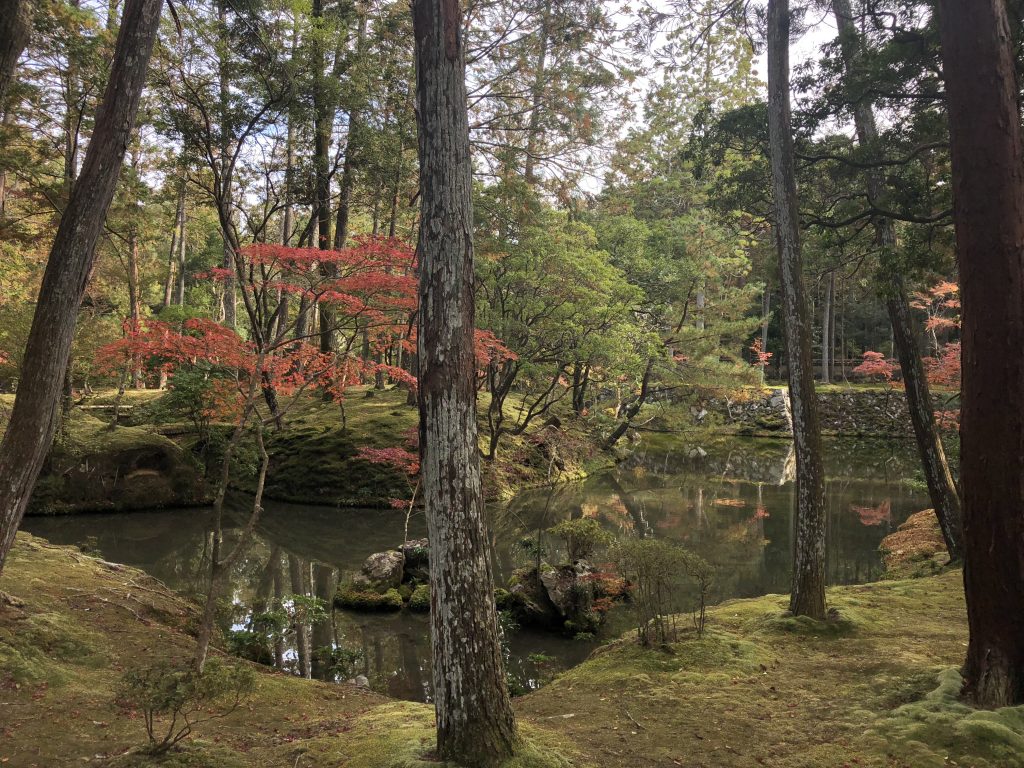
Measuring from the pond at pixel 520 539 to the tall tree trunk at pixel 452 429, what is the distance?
10.5 ft

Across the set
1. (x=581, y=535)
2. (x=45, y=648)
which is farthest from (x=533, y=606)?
(x=45, y=648)

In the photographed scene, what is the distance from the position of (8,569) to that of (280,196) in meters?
9.11

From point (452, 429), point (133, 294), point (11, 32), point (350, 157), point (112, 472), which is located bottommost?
point (112, 472)

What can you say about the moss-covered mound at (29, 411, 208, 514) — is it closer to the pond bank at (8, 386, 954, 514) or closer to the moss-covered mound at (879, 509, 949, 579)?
the pond bank at (8, 386, 954, 514)

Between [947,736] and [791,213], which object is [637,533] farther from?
[947,736]

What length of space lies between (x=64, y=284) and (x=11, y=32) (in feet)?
6.90

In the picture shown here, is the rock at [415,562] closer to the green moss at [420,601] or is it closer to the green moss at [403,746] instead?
the green moss at [420,601]

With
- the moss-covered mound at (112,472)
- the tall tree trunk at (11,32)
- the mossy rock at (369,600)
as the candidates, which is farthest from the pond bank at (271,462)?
the tall tree trunk at (11,32)

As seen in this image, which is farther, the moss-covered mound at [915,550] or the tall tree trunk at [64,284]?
the moss-covered mound at [915,550]

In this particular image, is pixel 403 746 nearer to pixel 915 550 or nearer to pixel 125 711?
pixel 125 711

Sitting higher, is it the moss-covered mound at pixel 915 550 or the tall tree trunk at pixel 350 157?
the tall tree trunk at pixel 350 157

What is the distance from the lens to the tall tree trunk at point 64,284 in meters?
4.16

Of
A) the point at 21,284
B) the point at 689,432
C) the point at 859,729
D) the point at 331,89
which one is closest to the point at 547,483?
the point at 689,432

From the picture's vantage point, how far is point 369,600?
26.6 feet
